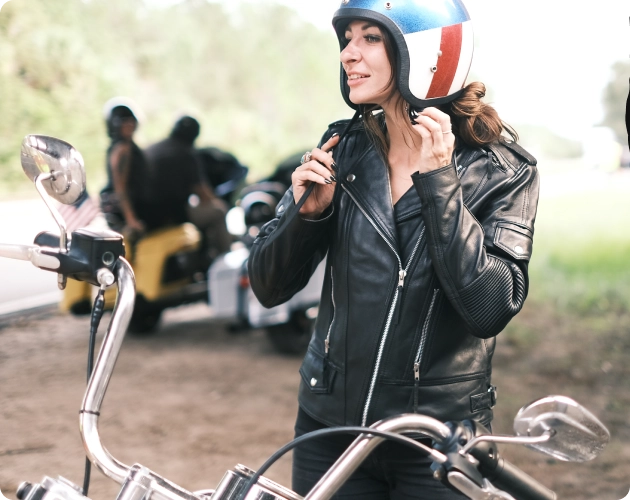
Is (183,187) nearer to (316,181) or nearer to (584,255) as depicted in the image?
(316,181)

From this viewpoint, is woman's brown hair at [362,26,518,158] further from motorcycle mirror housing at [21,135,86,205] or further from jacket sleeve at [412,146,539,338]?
motorcycle mirror housing at [21,135,86,205]

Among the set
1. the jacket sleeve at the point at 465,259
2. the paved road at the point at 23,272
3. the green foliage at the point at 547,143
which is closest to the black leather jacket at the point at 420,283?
the jacket sleeve at the point at 465,259

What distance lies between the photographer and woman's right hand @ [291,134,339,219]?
1.71 m

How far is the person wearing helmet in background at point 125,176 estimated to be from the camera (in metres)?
6.29

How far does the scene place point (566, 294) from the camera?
8.82 meters

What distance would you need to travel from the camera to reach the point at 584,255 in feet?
34.3

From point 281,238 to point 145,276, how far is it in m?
4.57

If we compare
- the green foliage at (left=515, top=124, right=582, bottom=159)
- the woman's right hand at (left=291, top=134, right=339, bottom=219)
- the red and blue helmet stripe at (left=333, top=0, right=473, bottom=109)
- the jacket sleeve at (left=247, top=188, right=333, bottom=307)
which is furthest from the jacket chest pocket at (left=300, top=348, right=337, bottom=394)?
the green foliage at (left=515, top=124, right=582, bottom=159)

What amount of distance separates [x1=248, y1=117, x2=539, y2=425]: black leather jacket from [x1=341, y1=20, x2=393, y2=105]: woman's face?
16 cm

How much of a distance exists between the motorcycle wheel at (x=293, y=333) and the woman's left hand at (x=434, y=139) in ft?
14.4

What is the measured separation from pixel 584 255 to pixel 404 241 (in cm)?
928

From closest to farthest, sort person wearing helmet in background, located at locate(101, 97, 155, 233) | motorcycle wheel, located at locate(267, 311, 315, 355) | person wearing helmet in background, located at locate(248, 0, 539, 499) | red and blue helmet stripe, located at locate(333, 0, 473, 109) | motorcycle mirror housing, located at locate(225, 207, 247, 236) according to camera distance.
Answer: person wearing helmet in background, located at locate(248, 0, 539, 499)
red and blue helmet stripe, located at locate(333, 0, 473, 109)
motorcycle wheel, located at locate(267, 311, 315, 355)
person wearing helmet in background, located at locate(101, 97, 155, 233)
motorcycle mirror housing, located at locate(225, 207, 247, 236)

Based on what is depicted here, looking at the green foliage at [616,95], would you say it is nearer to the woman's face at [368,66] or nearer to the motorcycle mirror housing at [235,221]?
the motorcycle mirror housing at [235,221]

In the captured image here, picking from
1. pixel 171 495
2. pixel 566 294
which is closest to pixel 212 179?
pixel 566 294
